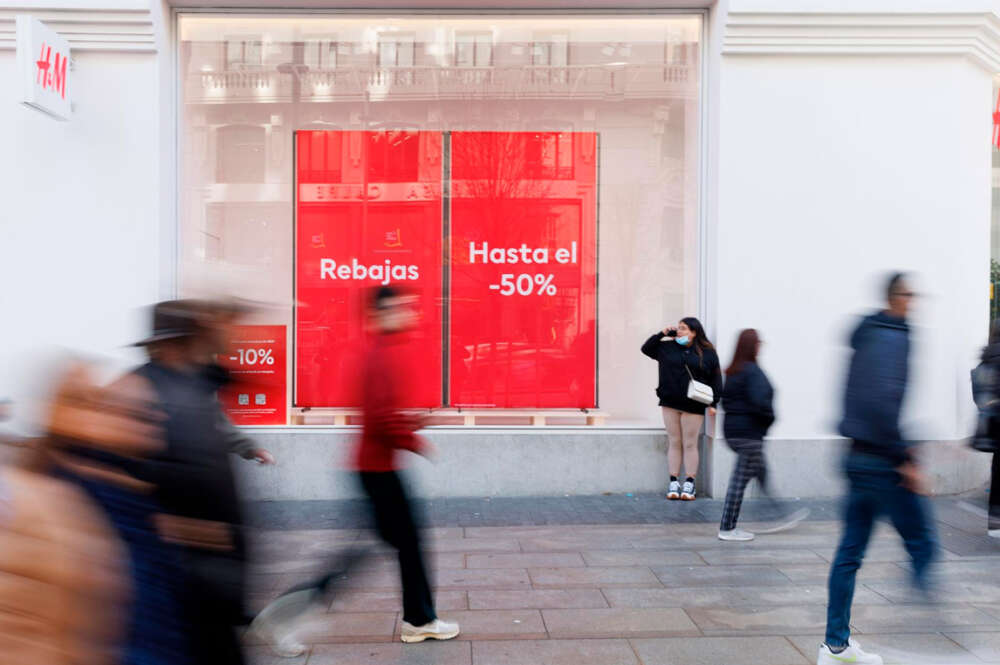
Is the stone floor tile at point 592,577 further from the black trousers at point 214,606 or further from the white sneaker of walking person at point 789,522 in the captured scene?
the black trousers at point 214,606

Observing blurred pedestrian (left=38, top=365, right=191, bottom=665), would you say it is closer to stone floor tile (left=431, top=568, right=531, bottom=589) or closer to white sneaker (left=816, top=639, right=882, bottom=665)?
white sneaker (left=816, top=639, right=882, bottom=665)

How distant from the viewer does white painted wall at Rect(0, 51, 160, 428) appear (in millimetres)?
8695

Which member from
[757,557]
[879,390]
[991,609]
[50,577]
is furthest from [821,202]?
[50,577]

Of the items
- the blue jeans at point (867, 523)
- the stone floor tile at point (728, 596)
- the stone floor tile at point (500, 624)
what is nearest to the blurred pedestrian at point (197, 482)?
the stone floor tile at point (500, 624)

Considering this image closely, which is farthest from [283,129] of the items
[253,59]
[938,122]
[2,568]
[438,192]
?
[2,568]

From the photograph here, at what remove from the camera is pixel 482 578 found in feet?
21.0

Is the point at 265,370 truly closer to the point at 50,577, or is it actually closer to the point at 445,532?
the point at 445,532

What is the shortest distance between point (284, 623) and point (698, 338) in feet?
17.3

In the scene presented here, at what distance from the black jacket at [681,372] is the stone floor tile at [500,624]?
3769 mm

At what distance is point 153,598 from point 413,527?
243 centimetres

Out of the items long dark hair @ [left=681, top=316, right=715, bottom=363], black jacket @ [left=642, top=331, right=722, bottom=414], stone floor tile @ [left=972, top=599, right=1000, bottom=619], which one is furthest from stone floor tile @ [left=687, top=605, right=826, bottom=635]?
long dark hair @ [left=681, top=316, right=715, bottom=363]

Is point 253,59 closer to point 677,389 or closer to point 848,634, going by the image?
point 677,389

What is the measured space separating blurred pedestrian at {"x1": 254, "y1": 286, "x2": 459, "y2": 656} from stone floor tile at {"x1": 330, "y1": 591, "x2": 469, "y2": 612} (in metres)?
0.78

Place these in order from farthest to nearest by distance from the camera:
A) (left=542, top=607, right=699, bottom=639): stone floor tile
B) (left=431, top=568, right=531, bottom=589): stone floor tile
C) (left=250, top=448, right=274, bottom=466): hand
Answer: (left=431, top=568, right=531, bottom=589): stone floor tile < (left=542, top=607, right=699, bottom=639): stone floor tile < (left=250, top=448, right=274, bottom=466): hand
